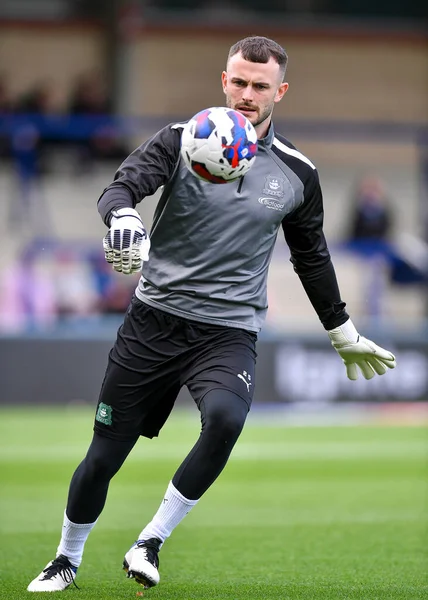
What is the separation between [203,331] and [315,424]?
10569 millimetres

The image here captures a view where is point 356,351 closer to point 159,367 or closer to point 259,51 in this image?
point 159,367

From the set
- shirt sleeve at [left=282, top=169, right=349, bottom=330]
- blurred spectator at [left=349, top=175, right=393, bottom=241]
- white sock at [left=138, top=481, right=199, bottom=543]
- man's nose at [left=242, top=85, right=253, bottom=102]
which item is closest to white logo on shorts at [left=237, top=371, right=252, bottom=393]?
white sock at [left=138, top=481, right=199, bottom=543]

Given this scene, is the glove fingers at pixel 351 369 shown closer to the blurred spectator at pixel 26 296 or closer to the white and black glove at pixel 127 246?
the white and black glove at pixel 127 246

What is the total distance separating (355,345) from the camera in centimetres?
630

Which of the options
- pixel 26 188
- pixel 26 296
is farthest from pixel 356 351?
pixel 26 188

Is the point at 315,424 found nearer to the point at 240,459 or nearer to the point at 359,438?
the point at 359,438

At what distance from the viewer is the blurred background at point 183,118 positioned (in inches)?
669

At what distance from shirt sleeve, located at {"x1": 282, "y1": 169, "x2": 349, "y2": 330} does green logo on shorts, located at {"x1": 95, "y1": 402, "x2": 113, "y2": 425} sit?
1.19 m

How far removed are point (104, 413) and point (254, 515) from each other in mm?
3695

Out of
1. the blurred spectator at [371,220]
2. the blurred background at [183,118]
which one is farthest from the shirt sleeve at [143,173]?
the blurred spectator at [371,220]

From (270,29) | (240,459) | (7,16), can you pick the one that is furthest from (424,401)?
(7,16)

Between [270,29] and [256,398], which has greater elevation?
[270,29]

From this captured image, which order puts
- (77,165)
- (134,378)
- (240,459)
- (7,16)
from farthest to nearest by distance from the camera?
(7,16)
(77,165)
(240,459)
(134,378)

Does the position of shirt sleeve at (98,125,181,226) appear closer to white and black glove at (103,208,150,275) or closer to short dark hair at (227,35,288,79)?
white and black glove at (103,208,150,275)
